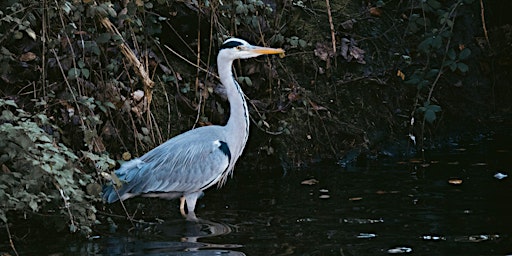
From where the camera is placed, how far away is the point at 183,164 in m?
6.91

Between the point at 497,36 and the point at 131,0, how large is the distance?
16.9 ft

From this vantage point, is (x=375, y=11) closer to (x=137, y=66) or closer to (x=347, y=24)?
(x=347, y=24)

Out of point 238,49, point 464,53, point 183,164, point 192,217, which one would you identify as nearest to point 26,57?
point 183,164

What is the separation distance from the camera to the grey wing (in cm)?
674

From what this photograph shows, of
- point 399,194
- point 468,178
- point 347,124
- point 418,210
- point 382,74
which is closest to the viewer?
point 418,210

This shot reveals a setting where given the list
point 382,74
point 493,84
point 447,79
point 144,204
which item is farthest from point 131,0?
point 493,84

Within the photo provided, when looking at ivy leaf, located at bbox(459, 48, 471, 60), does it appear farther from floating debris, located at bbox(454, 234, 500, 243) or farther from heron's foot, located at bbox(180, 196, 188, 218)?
heron's foot, located at bbox(180, 196, 188, 218)

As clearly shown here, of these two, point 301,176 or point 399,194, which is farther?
point 301,176

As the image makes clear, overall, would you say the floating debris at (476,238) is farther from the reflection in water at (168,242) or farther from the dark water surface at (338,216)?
the reflection in water at (168,242)

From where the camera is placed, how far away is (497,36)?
34.3ft

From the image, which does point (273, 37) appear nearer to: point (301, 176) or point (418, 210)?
point (301, 176)

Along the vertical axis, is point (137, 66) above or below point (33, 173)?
above

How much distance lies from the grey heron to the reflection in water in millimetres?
348

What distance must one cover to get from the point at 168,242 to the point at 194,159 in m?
1.17
